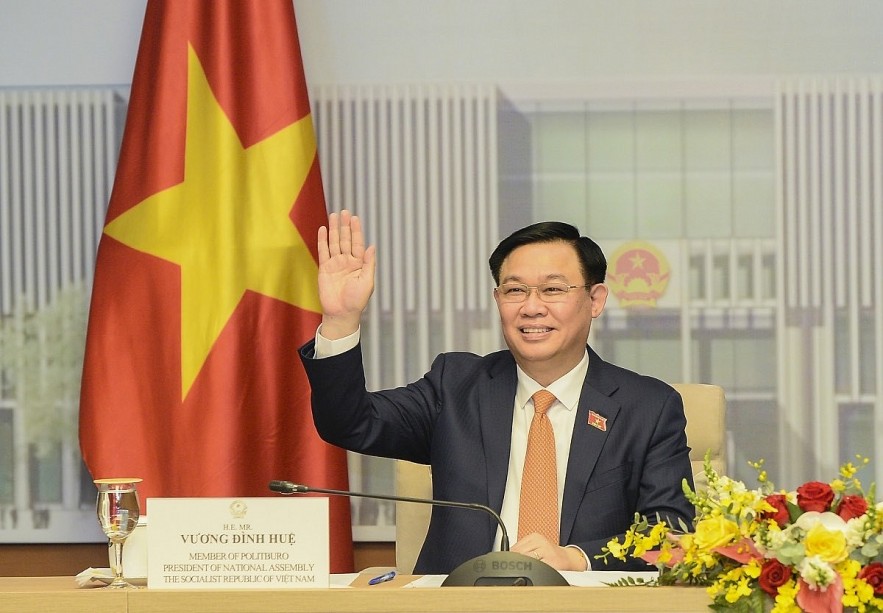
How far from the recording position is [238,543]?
166cm

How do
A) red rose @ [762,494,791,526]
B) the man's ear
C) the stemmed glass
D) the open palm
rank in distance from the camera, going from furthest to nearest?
the man's ear, the open palm, the stemmed glass, red rose @ [762,494,791,526]

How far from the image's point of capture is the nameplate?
1646mm

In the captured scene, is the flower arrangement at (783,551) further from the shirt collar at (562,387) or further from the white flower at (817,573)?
the shirt collar at (562,387)

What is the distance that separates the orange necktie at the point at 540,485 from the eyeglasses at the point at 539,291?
10.8 inches

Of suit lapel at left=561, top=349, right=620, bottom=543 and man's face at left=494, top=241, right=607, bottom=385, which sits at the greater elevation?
man's face at left=494, top=241, right=607, bottom=385

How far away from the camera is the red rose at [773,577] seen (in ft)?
4.98

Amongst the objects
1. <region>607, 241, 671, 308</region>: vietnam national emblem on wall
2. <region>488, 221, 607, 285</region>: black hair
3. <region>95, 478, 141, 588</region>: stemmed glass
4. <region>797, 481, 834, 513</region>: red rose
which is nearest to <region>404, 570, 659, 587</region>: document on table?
<region>797, 481, 834, 513</region>: red rose

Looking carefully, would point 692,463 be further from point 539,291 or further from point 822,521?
point 822,521

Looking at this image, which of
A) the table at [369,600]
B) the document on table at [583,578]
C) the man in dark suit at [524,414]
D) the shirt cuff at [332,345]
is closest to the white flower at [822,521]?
the table at [369,600]

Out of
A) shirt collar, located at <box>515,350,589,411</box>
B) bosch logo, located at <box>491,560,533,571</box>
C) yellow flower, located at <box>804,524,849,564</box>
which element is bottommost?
bosch logo, located at <box>491,560,533,571</box>

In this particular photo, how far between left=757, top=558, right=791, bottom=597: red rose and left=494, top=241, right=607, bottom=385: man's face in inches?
43.4

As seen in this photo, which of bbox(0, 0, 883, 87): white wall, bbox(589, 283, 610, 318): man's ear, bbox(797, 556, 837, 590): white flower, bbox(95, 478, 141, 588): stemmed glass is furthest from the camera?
bbox(0, 0, 883, 87): white wall

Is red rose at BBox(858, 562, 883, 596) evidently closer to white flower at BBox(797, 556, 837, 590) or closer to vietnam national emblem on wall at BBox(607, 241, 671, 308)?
white flower at BBox(797, 556, 837, 590)

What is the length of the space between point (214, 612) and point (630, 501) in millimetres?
1208
